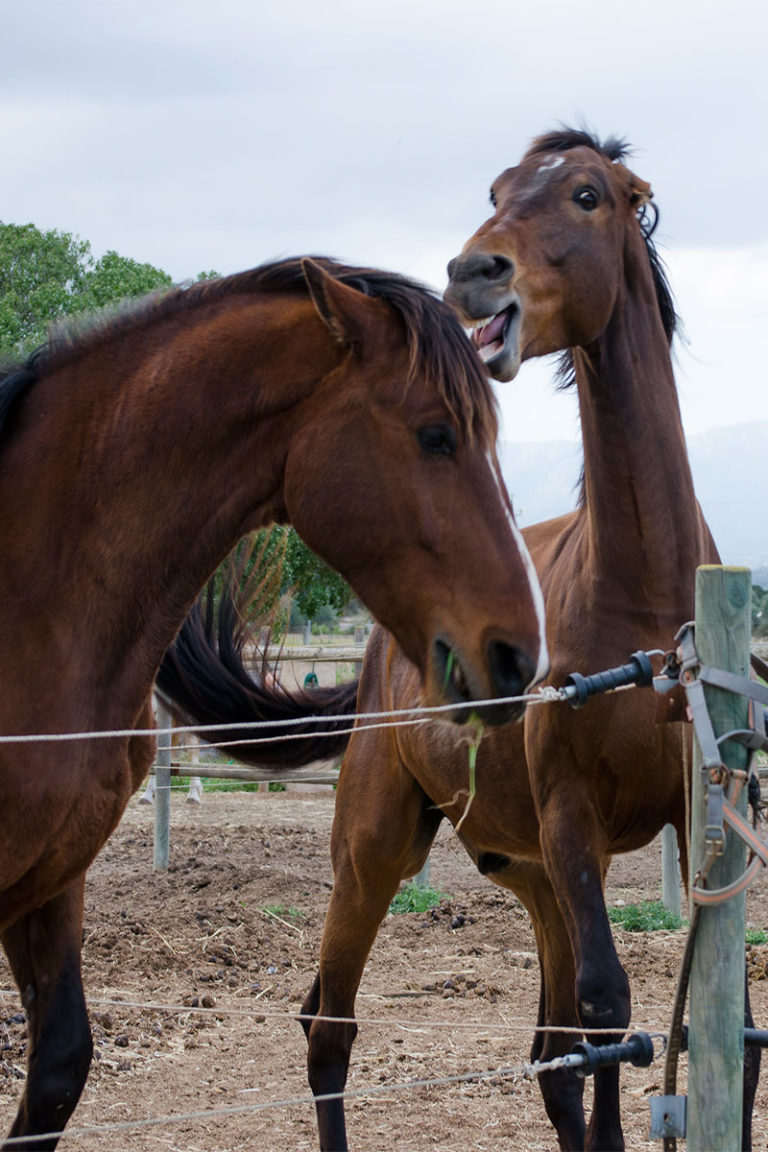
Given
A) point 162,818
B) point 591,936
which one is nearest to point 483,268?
point 591,936

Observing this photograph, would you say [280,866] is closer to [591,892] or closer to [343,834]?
[343,834]

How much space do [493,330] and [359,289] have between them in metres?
0.90

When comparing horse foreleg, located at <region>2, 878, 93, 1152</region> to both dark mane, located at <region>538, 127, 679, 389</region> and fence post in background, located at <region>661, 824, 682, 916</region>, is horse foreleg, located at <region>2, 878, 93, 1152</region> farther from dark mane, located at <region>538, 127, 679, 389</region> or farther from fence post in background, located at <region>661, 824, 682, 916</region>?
fence post in background, located at <region>661, 824, 682, 916</region>

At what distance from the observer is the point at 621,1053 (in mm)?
2258

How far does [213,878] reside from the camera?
7.89 metres

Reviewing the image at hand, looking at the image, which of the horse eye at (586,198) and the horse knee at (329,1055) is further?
the horse knee at (329,1055)

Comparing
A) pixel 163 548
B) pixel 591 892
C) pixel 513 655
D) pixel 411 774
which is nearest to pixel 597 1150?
pixel 591 892

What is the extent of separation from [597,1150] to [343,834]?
1388 mm

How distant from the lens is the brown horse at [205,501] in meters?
2.22

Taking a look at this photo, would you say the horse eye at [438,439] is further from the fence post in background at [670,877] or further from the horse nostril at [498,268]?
the fence post in background at [670,877]

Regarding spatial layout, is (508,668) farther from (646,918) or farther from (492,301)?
(646,918)

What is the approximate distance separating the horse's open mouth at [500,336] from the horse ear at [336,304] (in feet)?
3.12

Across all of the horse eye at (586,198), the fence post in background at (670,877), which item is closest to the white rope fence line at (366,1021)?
the fence post in background at (670,877)

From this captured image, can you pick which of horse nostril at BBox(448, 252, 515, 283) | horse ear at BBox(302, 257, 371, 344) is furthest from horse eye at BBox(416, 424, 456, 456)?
horse nostril at BBox(448, 252, 515, 283)
